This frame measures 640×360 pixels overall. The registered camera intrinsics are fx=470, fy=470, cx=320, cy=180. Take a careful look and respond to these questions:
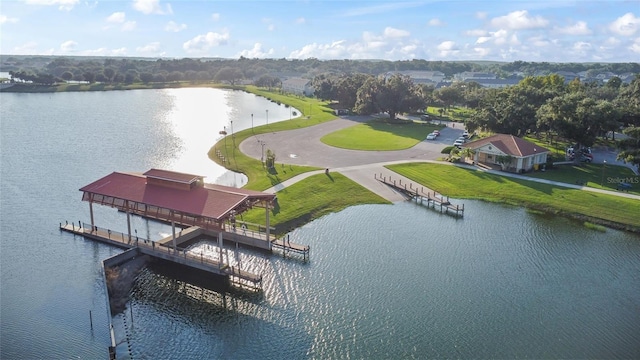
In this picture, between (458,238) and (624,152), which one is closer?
(458,238)

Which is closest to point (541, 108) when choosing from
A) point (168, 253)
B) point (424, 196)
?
point (424, 196)

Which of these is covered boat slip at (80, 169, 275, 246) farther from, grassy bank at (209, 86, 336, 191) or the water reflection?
the water reflection

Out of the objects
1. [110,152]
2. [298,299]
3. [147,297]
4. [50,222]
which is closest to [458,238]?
[298,299]

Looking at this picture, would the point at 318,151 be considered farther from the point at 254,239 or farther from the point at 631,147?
the point at 631,147

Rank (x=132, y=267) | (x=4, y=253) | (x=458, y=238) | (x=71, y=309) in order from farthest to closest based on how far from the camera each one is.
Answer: (x=458, y=238) < (x=4, y=253) < (x=132, y=267) < (x=71, y=309)

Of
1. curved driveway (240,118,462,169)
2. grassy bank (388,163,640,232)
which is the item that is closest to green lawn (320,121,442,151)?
curved driveway (240,118,462,169)

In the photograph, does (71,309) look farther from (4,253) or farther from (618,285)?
(618,285)

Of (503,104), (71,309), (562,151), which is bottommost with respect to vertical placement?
(71,309)
